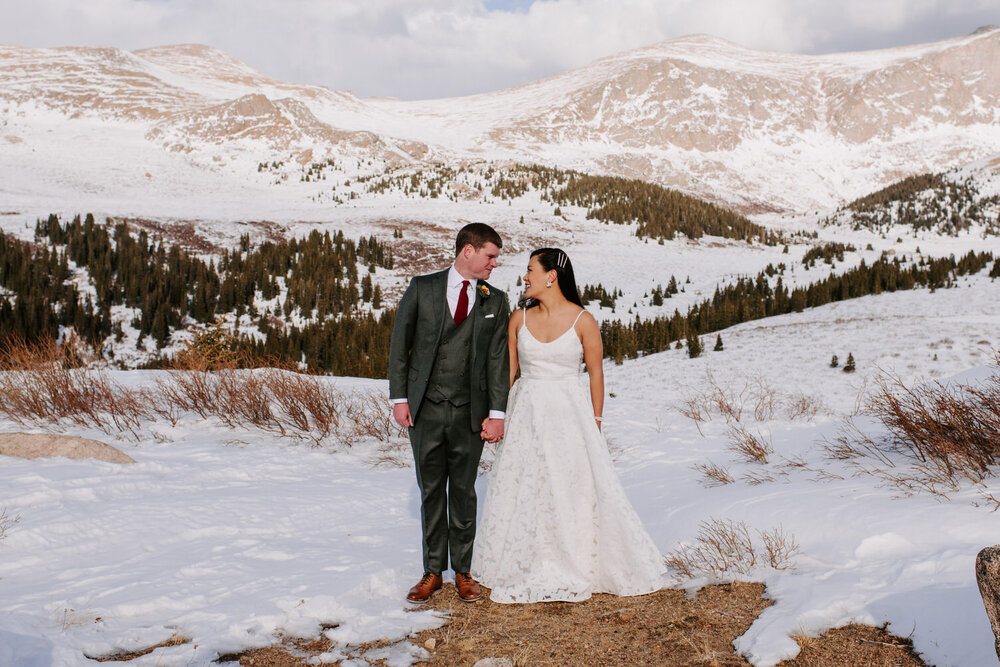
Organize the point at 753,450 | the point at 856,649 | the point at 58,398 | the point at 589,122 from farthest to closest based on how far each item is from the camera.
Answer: the point at 589,122 < the point at 58,398 < the point at 753,450 < the point at 856,649

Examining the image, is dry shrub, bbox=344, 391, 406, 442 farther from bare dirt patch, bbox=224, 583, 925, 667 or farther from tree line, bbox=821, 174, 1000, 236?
tree line, bbox=821, 174, 1000, 236

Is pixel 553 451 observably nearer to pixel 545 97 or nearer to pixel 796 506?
pixel 796 506

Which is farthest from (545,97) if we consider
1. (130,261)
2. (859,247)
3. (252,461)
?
(252,461)

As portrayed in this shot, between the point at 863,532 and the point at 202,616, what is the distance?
171 inches

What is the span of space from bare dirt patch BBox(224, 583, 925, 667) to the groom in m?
0.44

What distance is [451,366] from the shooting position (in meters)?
4.00

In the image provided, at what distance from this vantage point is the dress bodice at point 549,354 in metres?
4.10

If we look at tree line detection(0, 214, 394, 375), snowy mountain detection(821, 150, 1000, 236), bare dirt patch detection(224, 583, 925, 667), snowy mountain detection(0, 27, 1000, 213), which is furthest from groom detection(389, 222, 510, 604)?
snowy mountain detection(821, 150, 1000, 236)

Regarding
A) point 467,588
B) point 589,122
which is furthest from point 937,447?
point 589,122

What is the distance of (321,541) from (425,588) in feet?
5.11

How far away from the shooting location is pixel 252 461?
7.58 m

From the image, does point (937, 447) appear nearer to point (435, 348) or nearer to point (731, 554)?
point (731, 554)

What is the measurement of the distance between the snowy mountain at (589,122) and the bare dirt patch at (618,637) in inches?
1857

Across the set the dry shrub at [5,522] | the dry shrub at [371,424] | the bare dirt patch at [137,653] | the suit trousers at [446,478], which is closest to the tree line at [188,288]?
the dry shrub at [371,424]
